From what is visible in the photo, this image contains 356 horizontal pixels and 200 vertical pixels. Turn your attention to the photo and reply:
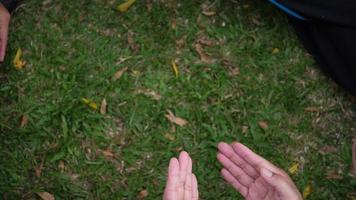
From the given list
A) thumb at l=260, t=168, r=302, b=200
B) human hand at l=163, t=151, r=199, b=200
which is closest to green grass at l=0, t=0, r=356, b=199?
human hand at l=163, t=151, r=199, b=200

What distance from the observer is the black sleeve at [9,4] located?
10.3 feet

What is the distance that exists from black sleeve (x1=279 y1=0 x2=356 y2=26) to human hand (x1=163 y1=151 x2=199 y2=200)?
144cm

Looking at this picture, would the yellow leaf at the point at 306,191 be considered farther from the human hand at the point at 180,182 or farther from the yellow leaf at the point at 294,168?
the human hand at the point at 180,182

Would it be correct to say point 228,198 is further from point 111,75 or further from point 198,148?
point 111,75

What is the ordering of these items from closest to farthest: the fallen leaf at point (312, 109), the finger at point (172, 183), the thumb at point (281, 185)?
the thumb at point (281, 185), the finger at point (172, 183), the fallen leaf at point (312, 109)

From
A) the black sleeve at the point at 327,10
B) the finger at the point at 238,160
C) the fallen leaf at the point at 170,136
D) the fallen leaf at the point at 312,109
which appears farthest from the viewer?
the fallen leaf at the point at 312,109

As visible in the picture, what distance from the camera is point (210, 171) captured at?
3082 millimetres

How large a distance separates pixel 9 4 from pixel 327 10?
228 centimetres

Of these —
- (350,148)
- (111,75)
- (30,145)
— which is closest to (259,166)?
(350,148)

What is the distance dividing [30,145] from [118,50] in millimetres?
947

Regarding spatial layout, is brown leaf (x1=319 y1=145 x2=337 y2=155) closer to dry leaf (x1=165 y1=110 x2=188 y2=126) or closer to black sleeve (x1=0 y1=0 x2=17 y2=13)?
dry leaf (x1=165 y1=110 x2=188 y2=126)

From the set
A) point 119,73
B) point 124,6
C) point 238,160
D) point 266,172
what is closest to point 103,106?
point 119,73

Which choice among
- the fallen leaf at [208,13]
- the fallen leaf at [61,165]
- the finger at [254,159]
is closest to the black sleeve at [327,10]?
the fallen leaf at [208,13]

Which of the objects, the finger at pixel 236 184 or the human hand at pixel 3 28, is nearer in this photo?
the finger at pixel 236 184
